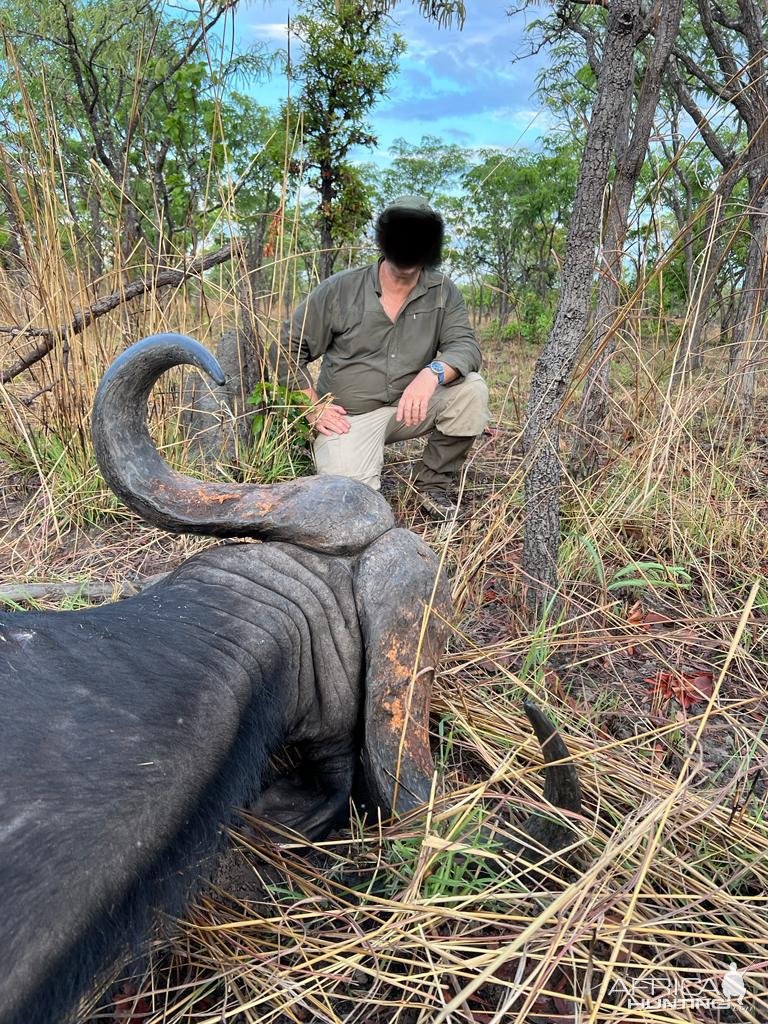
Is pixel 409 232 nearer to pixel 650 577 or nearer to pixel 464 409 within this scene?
pixel 464 409

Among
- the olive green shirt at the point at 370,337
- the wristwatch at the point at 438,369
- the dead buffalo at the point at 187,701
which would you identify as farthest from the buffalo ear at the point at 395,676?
the olive green shirt at the point at 370,337

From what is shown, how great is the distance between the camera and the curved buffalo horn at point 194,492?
147cm

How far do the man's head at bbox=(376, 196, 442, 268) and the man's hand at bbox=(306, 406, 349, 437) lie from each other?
0.91m

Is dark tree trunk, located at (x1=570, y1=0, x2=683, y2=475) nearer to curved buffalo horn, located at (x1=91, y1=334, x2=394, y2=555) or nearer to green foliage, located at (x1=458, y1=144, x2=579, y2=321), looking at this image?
curved buffalo horn, located at (x1=91, y1=334, x2=394, y2=555)

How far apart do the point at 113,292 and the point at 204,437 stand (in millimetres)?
868

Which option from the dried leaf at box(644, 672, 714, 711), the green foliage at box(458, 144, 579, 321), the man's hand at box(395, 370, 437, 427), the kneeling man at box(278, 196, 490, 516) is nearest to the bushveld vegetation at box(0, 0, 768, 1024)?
the dried leaf at box(644, 672, 714, 711)

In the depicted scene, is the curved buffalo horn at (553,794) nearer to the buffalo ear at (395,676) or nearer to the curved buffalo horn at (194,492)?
the buffalo ear at (395,676)

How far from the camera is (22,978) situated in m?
0.85

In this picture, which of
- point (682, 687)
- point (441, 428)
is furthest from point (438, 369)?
point (682, 687)

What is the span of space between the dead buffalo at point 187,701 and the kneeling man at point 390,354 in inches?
78.8

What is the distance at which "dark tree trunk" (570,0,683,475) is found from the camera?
10.7 feet

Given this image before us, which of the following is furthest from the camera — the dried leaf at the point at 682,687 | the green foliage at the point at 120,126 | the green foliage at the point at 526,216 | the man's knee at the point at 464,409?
the green foliage at the point at 526,216

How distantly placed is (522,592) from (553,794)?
1.17 m

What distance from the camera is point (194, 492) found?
156 centimetres
